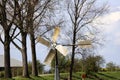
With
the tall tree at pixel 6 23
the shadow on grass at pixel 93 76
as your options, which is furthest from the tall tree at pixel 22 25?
the shadow on grass at pixel 93 76

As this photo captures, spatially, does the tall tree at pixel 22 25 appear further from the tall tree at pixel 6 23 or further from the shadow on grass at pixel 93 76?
the shadow on grass at pixel 93 76

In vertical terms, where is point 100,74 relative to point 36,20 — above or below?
below

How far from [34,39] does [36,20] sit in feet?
15.1

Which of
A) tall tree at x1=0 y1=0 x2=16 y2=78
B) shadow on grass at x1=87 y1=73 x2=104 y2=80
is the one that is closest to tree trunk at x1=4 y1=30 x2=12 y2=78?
tall tree at x1=0 y1=0 x2=16 y2=78

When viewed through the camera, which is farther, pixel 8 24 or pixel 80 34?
pixel 80 34

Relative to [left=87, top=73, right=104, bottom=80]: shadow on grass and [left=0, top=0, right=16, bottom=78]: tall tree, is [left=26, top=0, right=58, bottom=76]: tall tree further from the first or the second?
[left=87, top=73, right=104, bottom=80]: shadow on grass

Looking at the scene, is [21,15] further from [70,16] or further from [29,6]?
[70,16]

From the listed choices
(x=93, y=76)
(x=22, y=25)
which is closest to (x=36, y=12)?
(x=22, y=25)

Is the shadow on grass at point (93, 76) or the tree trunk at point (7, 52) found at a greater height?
the tree trunk at point (7, 52)

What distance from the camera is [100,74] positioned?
64.1 m

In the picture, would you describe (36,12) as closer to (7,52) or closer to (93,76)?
(7,52)

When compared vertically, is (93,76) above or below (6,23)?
below

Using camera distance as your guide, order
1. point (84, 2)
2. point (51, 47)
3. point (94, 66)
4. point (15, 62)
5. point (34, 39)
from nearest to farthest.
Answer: point (51, 47) → point (34, 39) → point (84, 2) → point (94, 66) → point (15, 62)

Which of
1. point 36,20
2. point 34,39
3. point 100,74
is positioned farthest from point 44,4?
point 100,74
